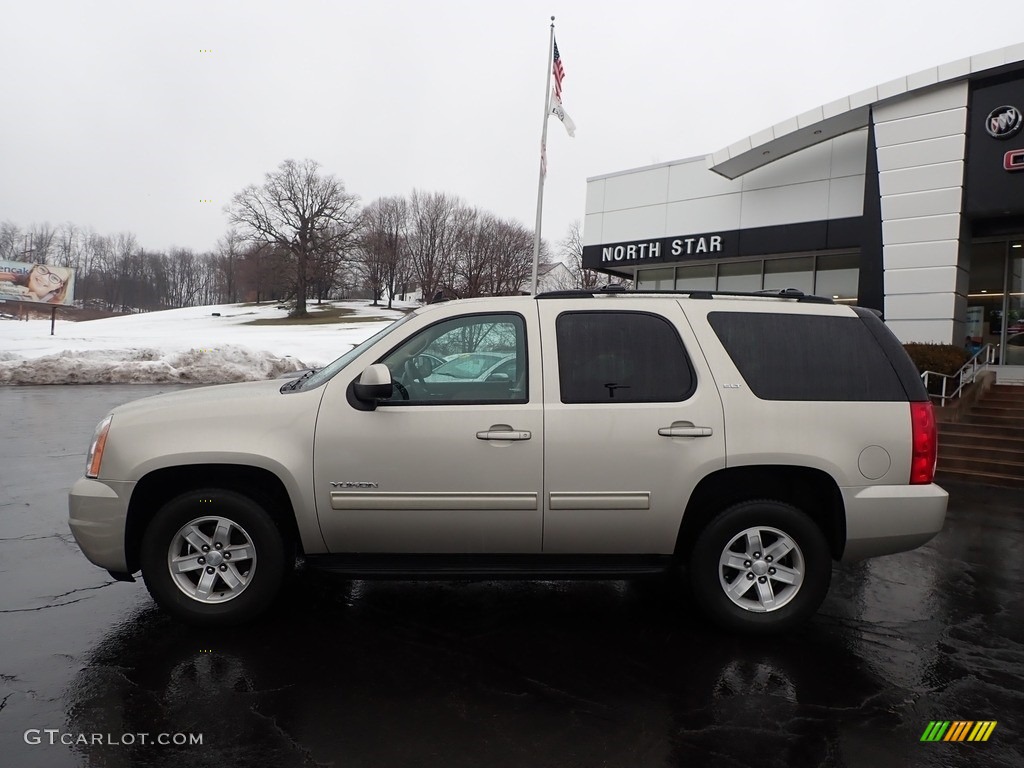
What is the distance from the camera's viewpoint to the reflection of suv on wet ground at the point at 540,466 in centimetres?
364

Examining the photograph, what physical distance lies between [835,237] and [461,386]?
14884 mm

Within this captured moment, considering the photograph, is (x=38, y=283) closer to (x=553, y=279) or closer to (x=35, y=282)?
(x=35, y=282)

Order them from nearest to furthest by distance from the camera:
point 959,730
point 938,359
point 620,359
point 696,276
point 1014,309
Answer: point 959,730, point 620,359, point 938,359, point 1014,309, point 696,276

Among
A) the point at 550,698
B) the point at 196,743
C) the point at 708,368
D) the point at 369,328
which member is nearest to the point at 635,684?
the point at 550,698

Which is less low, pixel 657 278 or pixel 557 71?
pixel 557 71

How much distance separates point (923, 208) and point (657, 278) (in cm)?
803

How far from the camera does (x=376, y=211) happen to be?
7831cm

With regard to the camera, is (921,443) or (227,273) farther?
(227,273)

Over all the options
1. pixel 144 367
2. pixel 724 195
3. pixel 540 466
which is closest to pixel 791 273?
pixel 724 195

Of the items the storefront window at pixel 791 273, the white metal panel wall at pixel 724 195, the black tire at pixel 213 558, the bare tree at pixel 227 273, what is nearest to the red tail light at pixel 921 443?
the black tire at pixel 213 558

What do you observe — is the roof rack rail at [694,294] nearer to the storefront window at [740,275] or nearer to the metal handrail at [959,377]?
the metal handrail at [959,377]

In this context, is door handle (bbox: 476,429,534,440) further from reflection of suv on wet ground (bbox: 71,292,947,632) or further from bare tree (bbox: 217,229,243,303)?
bare tree (bbox: 217,229,243,303)

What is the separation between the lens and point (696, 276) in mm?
19609

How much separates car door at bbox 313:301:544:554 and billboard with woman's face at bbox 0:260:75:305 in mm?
57091
